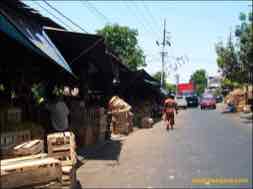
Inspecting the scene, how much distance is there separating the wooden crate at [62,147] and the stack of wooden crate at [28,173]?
271 centimetres

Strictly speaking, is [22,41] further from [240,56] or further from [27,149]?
[240,56]

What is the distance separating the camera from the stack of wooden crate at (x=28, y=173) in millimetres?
5469

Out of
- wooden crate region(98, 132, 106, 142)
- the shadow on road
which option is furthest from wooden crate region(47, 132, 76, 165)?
wooden crate region(98, 132, 106, 142)

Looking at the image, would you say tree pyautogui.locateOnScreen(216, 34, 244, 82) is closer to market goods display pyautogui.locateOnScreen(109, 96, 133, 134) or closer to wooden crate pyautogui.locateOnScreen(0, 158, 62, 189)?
market goods display pyautogui.locateOnScreen(109, 96, 133, 134)

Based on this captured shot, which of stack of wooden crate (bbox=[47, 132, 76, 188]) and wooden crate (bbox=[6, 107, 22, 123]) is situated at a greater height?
wooden crate (bbox=[6, 107, 22, 123])

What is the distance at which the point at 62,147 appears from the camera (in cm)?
882

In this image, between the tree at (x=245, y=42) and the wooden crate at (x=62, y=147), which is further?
the tree at (x=245, y=42)

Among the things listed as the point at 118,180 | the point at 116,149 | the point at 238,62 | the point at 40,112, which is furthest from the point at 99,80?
the point at 238,62

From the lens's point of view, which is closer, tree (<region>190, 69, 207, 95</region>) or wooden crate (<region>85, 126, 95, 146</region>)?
wooden crate (<region>85, 126, 95, 146</region>)

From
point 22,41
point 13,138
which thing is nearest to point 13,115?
point 13,138

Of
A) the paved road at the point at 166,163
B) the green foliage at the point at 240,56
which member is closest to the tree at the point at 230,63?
the green foliage at the point at 240,56

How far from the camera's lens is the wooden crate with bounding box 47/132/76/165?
28.3 feet

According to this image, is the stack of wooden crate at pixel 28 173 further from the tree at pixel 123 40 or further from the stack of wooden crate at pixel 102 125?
the tree at pixel 123 40

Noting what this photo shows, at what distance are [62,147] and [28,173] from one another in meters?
3.26
